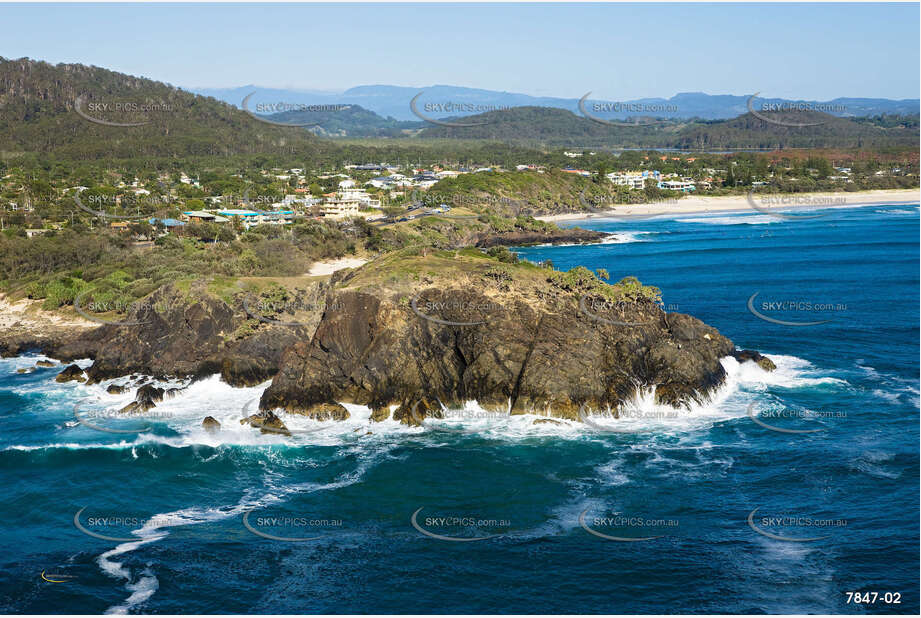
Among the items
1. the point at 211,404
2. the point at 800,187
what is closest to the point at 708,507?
the point at 211,404

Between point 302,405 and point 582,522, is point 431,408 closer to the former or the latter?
point 302,405

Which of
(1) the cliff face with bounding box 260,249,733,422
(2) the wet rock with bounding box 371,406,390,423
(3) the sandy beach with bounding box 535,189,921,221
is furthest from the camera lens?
(3) the sandy beach with bounding box 535,189,921,221

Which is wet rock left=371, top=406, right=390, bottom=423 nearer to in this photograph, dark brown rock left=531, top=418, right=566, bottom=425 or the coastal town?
dark brown rock left=531, top=418, right=566, bottom=425

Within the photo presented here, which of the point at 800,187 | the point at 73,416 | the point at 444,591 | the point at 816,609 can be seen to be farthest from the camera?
the point at 800,187

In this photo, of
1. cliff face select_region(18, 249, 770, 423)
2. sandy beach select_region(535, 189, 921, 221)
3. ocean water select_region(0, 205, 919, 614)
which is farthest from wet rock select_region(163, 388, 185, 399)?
sandy beach select_region(535, 189, 921, 221)

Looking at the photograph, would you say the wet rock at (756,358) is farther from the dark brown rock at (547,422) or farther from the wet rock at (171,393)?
the wet rock at (171,393)

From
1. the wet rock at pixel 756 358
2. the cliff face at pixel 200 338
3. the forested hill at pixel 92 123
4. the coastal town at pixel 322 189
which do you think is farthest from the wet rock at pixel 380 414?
the forested hill at pixel 92 123
